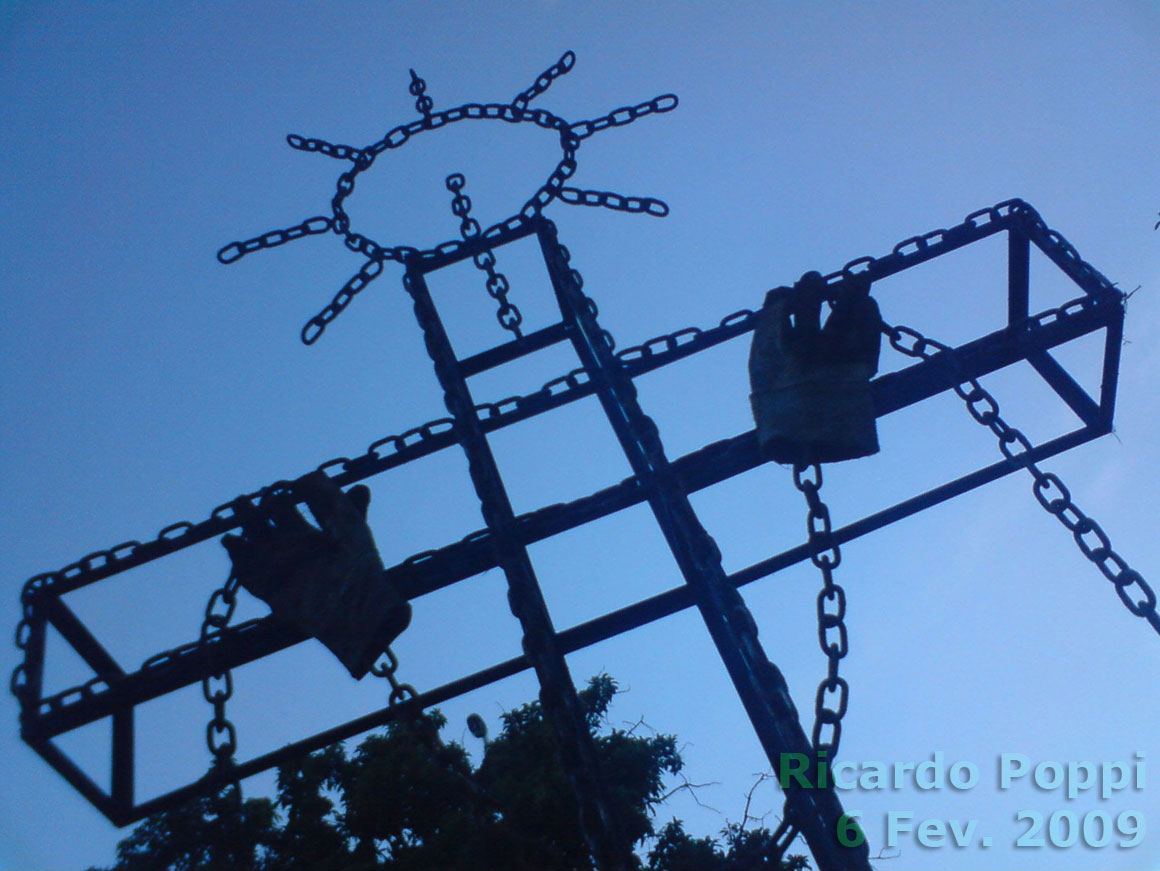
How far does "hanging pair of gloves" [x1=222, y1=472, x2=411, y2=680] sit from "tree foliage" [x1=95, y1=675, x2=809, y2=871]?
Answer: 20.8ft

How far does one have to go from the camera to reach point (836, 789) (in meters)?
2.20

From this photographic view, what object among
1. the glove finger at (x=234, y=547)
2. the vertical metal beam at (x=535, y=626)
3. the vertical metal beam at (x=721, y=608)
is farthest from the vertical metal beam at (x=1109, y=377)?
the glove finger at (x=234, y=547)

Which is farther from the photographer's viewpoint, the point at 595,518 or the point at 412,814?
the point at 412,814

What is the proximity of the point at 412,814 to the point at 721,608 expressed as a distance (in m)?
9.06

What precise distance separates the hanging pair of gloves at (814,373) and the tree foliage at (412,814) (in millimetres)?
6818

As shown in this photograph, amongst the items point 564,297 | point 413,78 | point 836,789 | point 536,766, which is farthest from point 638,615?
point 536,766

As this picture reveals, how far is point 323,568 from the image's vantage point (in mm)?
2908

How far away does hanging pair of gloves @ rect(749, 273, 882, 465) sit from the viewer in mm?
2771

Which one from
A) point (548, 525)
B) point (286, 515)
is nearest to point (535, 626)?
point (548, 525)

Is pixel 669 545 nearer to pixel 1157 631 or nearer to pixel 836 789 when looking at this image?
pixel 836 789

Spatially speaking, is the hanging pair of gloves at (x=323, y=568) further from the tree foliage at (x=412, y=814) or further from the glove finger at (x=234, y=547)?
the tree foliage at (x=412, y=814)

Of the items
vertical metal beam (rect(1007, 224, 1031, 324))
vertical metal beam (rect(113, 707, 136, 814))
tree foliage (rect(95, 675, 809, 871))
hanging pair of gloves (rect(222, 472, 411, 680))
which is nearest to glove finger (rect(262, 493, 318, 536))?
hanging pair of gloves (rect(222, 472, 411, 680))

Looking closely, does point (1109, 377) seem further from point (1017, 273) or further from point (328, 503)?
point (328, 503)

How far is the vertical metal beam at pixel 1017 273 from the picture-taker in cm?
346
